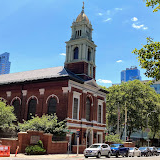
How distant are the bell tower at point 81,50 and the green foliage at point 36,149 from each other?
58.8 ft

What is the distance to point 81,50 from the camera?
43.7 meters

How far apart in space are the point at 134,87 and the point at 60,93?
2452 centimetres

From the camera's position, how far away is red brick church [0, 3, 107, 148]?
35.4 metres

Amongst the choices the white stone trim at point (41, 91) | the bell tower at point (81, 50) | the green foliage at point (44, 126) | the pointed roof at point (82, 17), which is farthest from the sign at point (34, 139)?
the pointed roof at point (82, 17)

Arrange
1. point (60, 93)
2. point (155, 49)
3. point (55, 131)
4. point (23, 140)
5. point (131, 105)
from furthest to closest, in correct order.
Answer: point (131, 105)
point (60, 93)
point (55, 131)
point (23, 140)
point (155, 49)

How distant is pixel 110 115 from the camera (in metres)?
54.6

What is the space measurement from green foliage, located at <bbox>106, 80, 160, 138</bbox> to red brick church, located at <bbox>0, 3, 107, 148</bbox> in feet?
32.7

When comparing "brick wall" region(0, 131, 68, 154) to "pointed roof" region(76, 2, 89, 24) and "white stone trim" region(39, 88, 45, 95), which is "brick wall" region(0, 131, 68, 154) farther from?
"pointed roof" region(76, 2, 89, 24)

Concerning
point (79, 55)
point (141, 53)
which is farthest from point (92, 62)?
point (141, 53)

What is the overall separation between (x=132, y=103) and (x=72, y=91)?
2139cm

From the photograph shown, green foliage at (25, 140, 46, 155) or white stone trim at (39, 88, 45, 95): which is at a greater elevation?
white stone trim at (39, 88, 45, 95)

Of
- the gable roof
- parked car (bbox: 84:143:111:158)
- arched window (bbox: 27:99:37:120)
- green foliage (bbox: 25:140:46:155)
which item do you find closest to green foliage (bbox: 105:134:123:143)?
arched window (bbox: 27:99:37:120)

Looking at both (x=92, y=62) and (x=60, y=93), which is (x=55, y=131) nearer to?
(x=60, y=93)

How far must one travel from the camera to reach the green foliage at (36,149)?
2467 cm
